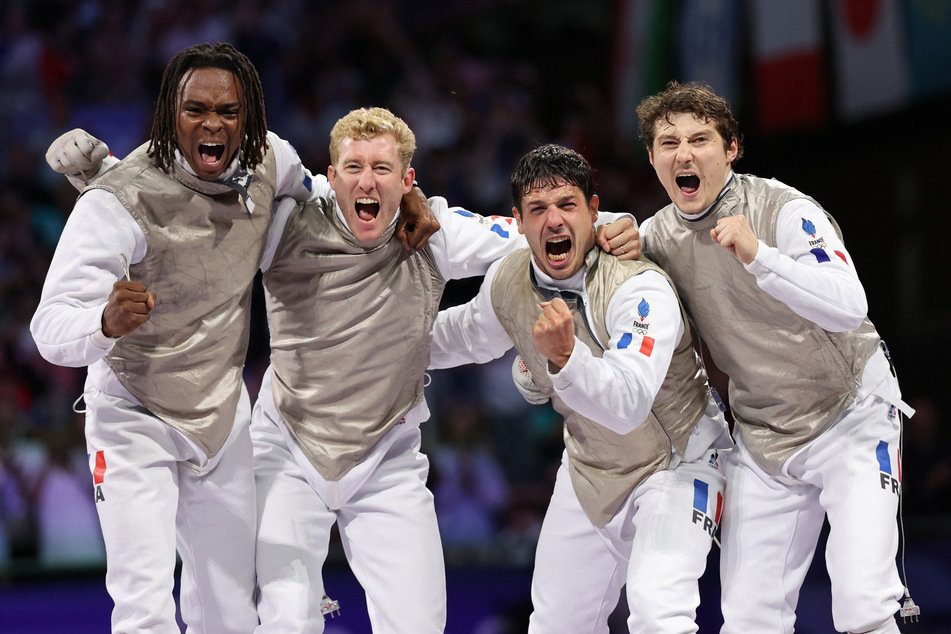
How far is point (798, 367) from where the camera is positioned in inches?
120

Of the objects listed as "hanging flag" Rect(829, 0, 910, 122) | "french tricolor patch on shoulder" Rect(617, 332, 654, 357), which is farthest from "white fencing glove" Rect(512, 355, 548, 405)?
"hanging flag" Rect(829, 0, 910, 122)

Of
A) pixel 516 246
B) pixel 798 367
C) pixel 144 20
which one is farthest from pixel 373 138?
pixel 144 20

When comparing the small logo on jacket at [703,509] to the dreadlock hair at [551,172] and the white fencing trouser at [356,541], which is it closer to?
the white fencing trouser at [356,541]

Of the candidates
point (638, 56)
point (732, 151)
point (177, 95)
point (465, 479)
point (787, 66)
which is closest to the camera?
point (177, 95)

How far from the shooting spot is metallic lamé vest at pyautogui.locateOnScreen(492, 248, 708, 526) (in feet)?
9.85

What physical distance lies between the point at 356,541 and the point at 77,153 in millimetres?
1469

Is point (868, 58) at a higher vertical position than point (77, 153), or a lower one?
higher

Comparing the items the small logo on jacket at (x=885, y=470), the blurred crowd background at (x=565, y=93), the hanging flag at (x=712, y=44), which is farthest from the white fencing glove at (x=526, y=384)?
the hanging flag at (x=712, y=44)

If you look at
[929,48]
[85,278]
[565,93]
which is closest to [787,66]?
[929,48]

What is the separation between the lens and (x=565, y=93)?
24.0 ft

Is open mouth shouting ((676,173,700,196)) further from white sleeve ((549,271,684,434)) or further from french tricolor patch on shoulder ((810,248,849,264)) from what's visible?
french tricolor patch on shoulder ((810,248,849,264))

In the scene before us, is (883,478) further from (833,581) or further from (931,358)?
(931,358)

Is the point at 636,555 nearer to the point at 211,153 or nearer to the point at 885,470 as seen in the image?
the point at 885,470

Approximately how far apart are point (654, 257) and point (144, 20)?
520 centimetres
